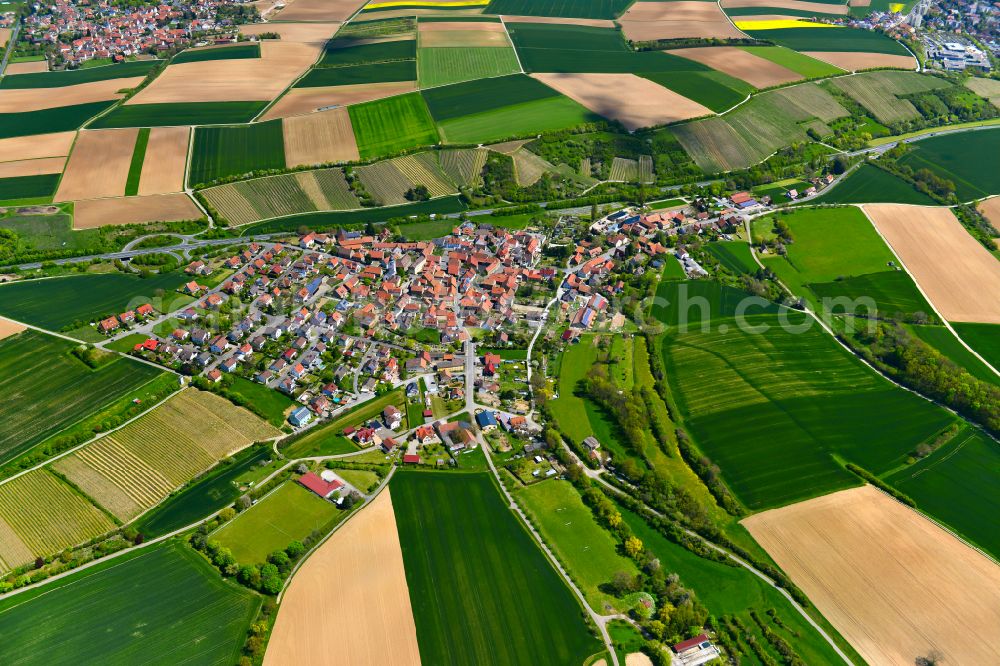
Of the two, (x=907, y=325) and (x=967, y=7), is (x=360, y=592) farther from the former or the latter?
(x=967, y=7)

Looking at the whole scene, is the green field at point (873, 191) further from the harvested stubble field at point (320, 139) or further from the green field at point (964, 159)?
the harvested stubble field at point (320, 139)

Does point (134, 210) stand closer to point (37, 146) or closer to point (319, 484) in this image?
point (37, 146)

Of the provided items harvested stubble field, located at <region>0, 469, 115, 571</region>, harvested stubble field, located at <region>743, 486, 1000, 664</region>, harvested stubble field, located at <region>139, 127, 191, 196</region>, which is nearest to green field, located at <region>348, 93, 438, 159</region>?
harvested stubble field, located at <region>139, 127, 191, 196</region>

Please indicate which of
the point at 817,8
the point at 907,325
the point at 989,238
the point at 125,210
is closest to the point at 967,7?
the point at 817,8

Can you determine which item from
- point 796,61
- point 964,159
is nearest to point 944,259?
point 964,159

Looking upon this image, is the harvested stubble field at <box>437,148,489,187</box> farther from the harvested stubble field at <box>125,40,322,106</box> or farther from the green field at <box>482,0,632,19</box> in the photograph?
the green field at <box>482,0,632,19</box>

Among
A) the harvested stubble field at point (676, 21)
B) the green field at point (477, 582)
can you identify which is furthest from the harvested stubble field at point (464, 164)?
the harvested stubble field at point (676, 21)
